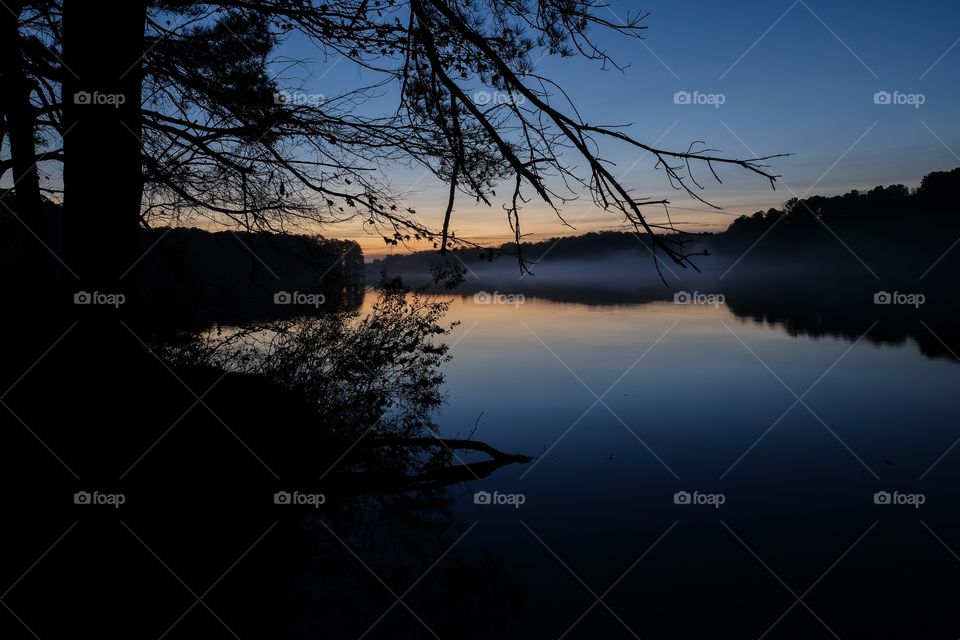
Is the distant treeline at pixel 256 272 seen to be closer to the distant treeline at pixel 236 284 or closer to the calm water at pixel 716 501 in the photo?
the distant treeline at pixel 236 284

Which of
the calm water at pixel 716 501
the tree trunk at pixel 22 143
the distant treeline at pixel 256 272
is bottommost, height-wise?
the calm water at pixel 716 501

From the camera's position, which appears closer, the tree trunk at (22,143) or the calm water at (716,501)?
the calm water at (716,501)

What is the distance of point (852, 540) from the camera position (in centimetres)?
872

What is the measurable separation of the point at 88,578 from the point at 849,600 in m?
8.01

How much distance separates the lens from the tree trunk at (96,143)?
560 centimetres

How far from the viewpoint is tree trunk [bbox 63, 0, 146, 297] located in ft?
18.4

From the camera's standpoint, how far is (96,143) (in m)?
5.62

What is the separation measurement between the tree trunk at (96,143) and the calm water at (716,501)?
204 inches

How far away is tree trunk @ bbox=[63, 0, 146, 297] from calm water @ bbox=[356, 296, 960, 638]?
5174 mm

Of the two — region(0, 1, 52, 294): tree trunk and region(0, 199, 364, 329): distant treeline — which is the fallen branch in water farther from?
region(0, 1, 52, 294): tree trunk

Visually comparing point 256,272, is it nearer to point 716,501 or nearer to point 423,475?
point 423,475

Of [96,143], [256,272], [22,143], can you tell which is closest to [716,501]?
[256,272]

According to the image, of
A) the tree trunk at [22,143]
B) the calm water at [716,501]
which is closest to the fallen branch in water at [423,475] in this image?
the calm water at [716,501]

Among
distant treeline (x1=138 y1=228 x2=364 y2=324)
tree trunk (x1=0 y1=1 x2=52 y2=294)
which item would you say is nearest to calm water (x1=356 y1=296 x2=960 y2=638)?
distant treeline (x1=138 y1=228 x2=364 y2=324)
